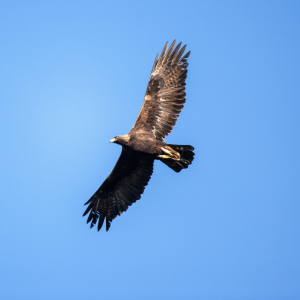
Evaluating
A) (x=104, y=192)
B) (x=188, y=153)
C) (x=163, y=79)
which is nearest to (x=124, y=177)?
(x=104, y=192)

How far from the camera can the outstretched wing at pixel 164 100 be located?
14734 millimetres

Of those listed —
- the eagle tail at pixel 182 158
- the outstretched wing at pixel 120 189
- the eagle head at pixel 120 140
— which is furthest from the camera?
the outstretched wing at pixel 120 189

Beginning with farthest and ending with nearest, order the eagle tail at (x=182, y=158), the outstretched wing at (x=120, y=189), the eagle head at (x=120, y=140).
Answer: the outstretched wing at (x=120, y=189), the eagle tail at (x=182, y=158), the eagle head at (x=120, y=140)

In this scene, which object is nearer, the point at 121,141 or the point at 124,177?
the point at 121,141

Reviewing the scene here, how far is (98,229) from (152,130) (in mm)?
3349

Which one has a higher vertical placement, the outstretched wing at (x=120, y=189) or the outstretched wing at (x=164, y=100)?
the outstretched wing at (x=164, y=100)

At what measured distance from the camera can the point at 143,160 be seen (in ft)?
49.1

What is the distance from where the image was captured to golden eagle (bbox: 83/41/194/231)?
14.3m

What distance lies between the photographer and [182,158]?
573 inches

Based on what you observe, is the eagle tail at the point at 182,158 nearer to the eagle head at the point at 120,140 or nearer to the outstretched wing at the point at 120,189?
the outstretched wing at the point at 120,189

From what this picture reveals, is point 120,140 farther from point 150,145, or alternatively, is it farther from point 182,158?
point 182,158

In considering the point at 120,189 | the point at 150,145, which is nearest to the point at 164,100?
the point at 150,145

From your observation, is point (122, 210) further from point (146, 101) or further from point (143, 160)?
point (146, 101)

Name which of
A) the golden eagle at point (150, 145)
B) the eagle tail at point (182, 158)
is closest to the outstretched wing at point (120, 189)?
the golden eagle at point (150, 145)
